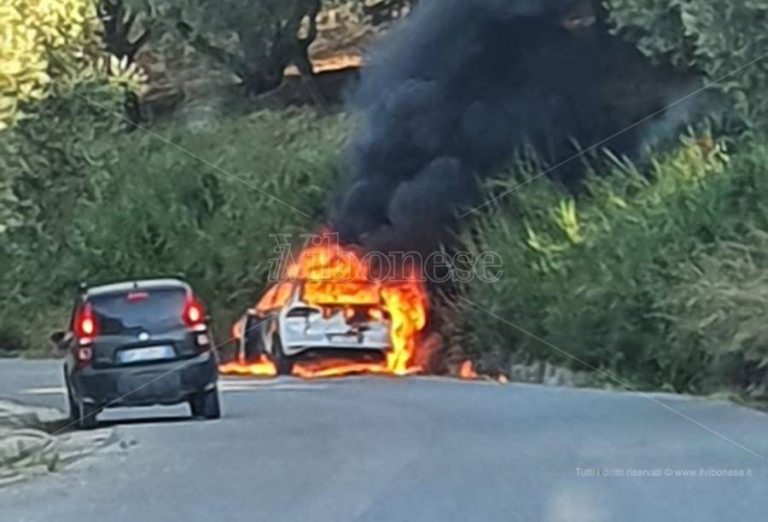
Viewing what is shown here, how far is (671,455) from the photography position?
39.0 feet

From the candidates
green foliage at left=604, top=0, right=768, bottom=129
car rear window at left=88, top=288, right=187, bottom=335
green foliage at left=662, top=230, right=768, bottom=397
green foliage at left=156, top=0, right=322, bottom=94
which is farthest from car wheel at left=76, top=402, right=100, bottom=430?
green foliage at left=156, top=0, right=322, bottom=94

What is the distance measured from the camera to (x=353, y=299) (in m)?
20.4

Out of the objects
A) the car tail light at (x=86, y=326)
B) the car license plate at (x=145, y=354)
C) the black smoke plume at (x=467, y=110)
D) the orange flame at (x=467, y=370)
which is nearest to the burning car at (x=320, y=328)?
the orange flame at (x=467, y=370)

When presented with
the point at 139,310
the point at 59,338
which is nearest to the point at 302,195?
the point at 59,338

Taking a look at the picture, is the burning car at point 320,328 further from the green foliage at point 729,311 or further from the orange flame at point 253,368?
the green foliage at point 729,311

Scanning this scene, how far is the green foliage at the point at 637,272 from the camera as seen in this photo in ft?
55.0

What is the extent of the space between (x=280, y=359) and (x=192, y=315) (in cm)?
540

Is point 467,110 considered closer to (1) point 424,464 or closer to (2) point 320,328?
(2) point 320,328

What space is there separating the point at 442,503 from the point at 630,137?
12098 mm

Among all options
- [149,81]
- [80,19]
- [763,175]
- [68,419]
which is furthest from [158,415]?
[149,81]

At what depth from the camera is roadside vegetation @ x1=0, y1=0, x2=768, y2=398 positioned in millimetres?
14055

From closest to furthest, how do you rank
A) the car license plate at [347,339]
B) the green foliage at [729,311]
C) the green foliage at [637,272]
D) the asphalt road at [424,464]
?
the asphalt road at [424,464] < the green foliage at [729,311] < the green foliage at [637,272] < the car license plate at [347,339]

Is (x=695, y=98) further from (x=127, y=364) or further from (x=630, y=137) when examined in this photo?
(x=127, y=364)

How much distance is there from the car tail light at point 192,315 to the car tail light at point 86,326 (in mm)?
758
